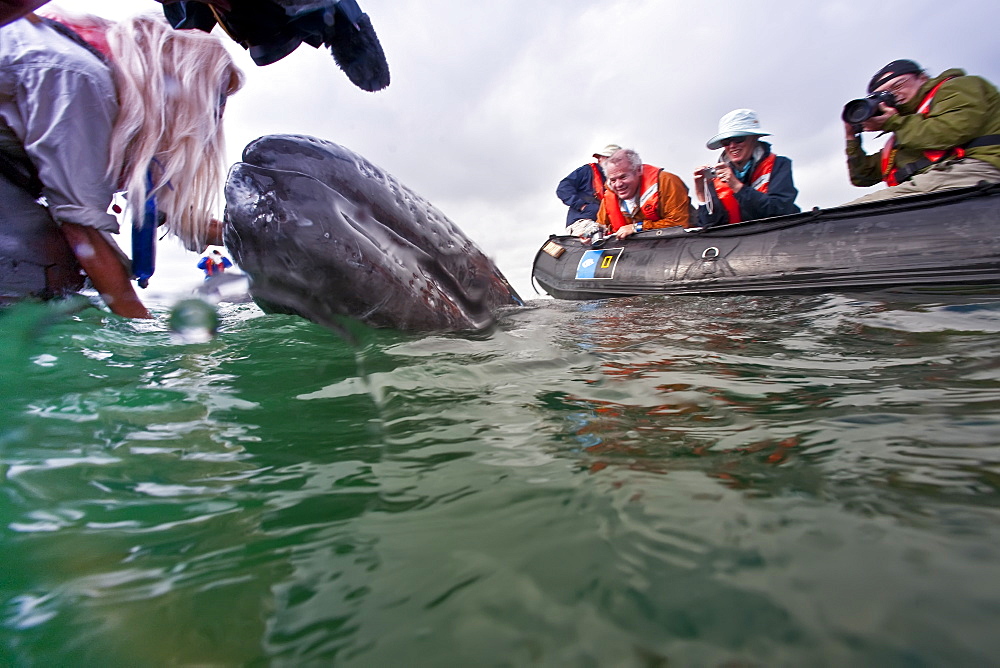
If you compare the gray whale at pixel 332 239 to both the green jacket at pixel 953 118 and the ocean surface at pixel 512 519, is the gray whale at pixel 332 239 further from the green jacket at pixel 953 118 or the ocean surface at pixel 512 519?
the green jacket at pixel 953 118

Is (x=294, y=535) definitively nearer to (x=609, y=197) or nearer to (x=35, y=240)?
(x=35, y=240)

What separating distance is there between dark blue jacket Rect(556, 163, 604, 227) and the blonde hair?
7.32m

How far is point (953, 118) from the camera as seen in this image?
14.6 feet

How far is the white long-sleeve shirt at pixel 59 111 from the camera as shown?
7.62ft

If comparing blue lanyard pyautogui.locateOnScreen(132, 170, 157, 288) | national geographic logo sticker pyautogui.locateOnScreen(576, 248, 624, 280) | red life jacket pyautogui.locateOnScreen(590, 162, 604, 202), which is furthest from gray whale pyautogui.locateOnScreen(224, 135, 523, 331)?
red life jacket pyautogui.locateOnScreen(590, 162, 604, 202)

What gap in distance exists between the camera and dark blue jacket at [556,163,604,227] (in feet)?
30.8

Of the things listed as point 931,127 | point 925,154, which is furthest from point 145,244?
point 925,154

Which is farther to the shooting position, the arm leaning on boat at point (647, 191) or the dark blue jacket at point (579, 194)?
the dark blue jacket at point (579, 194)

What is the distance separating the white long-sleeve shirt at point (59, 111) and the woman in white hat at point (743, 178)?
5969 millimetres

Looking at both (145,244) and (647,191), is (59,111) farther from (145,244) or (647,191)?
(647,191)

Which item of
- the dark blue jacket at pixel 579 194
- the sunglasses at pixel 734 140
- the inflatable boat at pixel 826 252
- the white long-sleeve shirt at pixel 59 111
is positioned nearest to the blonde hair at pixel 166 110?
the white long-sleeve shirt at pixel 59 111

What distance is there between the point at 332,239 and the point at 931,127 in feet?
18.3

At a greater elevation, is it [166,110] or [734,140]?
[734,140]

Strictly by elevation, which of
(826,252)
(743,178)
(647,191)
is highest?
(647,191)
